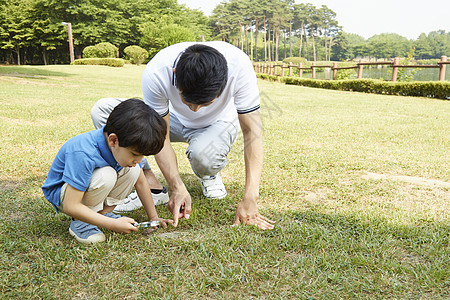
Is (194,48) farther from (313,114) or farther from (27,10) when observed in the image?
(27,10)

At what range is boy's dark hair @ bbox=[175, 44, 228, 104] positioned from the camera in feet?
5.89

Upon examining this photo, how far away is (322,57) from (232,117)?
94.0m

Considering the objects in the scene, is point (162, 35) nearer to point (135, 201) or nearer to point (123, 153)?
point (135, 201)

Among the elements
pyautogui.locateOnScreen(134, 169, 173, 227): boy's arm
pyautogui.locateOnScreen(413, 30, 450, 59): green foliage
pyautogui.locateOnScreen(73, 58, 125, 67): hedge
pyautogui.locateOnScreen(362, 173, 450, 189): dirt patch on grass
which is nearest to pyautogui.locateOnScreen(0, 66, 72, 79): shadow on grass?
pyautogui.locateOnScreen(73, 58, 125, 67): hedge

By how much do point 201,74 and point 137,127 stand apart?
40 centimetres

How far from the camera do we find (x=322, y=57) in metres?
91.1

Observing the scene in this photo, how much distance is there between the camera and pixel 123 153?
6.15ft

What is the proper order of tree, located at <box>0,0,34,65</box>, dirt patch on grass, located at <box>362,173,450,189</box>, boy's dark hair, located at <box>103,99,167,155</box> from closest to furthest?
boy's dark hair, located at <box>103,99,167,155</box> < dirt patch on grass, located at <box>362,173,450,189</box> < tree, located at <box>0,0,34,65</box>

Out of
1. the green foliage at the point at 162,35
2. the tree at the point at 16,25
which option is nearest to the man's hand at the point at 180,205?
the green foliage at the point at 162,35

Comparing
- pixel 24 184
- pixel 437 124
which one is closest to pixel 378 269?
pixel 24 184

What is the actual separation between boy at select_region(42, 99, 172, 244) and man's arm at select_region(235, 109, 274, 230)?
0.60 m

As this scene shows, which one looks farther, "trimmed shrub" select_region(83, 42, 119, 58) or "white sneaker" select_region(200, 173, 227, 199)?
"trimmed shrub" select_region(83, 42, 119, 58)

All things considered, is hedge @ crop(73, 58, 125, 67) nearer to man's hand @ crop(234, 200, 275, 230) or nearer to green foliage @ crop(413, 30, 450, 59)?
man's hand @ crop(234, 200, 275, 230)

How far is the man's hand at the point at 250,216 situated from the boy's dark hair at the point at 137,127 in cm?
68
